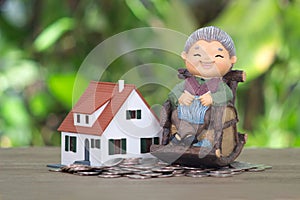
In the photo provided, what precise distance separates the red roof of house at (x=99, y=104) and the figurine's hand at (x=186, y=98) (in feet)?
0.19

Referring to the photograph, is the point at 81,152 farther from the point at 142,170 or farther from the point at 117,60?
the point at 117,60

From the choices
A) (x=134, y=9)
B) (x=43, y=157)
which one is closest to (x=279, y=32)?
(x=134, y=9)

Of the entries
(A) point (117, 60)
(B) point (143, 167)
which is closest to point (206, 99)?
(B) point (143, 167)

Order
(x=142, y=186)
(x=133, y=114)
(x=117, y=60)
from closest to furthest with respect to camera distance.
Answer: (x=142, y=186) → (x=133, y=114) → (x=117, y=60)

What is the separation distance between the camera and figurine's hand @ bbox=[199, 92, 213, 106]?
3.68ft

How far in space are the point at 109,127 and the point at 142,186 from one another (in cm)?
11

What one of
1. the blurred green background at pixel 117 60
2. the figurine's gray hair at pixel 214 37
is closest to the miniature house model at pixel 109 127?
the figurine's gray hair at pixel 214 37

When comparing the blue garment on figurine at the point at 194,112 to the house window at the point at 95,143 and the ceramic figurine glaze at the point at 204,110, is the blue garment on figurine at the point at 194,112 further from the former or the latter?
the house window at the point at 95,143

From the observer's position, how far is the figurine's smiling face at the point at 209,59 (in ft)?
3.74

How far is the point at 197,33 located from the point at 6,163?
33 centimetres

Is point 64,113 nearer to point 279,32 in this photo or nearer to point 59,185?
point 279,32

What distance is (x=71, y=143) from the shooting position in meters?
1.16

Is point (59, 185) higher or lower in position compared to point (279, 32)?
lower

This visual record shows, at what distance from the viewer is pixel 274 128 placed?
2.00 m
